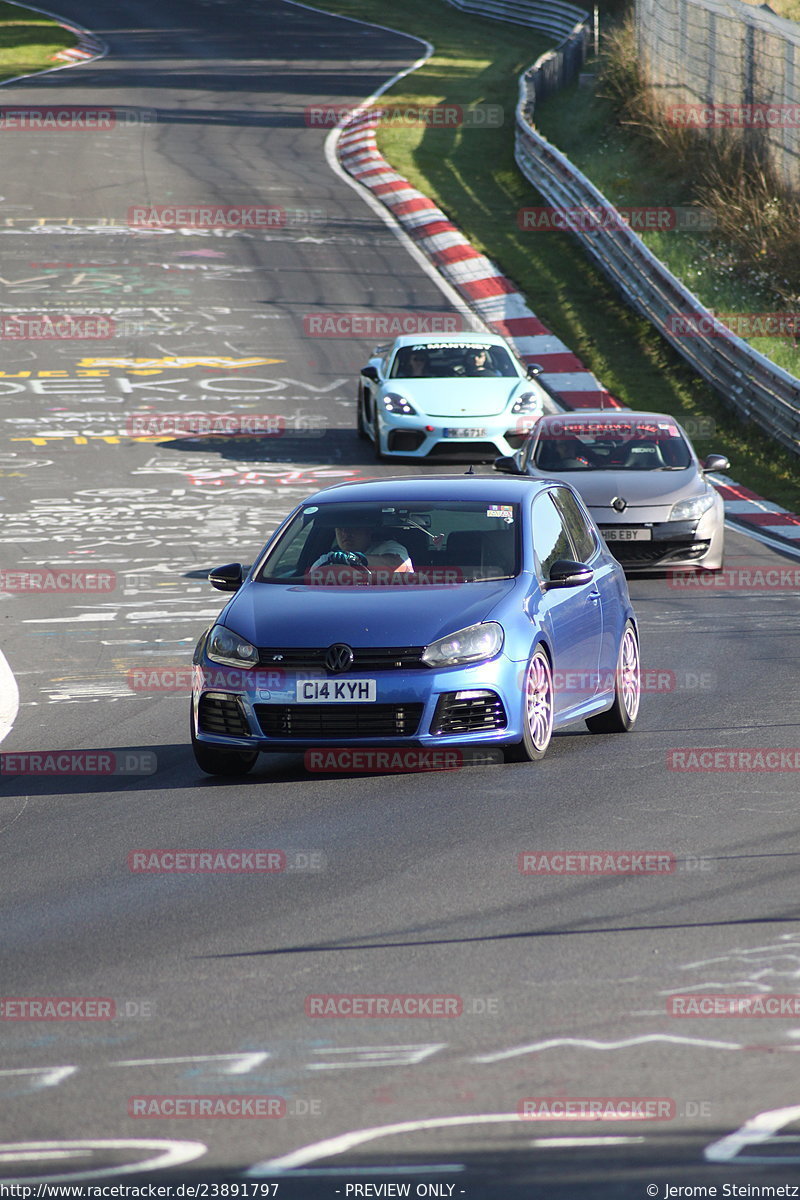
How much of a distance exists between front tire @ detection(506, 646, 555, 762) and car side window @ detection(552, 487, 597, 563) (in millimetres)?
1242

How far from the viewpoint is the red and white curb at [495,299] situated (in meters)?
21.0

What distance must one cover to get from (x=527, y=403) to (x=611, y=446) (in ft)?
11.9

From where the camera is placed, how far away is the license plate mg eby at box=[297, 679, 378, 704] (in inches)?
354

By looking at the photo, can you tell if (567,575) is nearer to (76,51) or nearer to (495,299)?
(495,299)

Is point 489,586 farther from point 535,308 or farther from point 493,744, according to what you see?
point 535,308

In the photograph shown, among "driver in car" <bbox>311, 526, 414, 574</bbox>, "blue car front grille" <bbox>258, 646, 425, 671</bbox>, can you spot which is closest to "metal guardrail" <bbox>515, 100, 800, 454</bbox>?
"driver in car" <bbox>311, 526, 414, 574</bbox>

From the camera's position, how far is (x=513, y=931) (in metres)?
6.41

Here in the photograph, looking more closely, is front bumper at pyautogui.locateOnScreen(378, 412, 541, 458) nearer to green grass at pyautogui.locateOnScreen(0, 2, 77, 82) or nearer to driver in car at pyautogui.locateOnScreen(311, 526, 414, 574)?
driver in car at pyautogui.locateOnScreen(311, 526, 414, 574)

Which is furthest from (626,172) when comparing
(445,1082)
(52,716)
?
(445,1082)

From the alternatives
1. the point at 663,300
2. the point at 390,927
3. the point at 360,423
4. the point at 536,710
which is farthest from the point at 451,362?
the point at 390,927

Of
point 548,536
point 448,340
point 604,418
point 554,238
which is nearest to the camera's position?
point 548,536

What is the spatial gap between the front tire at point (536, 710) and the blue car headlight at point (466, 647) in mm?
248

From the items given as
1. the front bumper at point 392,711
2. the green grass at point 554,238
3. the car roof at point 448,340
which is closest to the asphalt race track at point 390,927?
the front bumper at point 392,711

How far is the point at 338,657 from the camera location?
904cm
